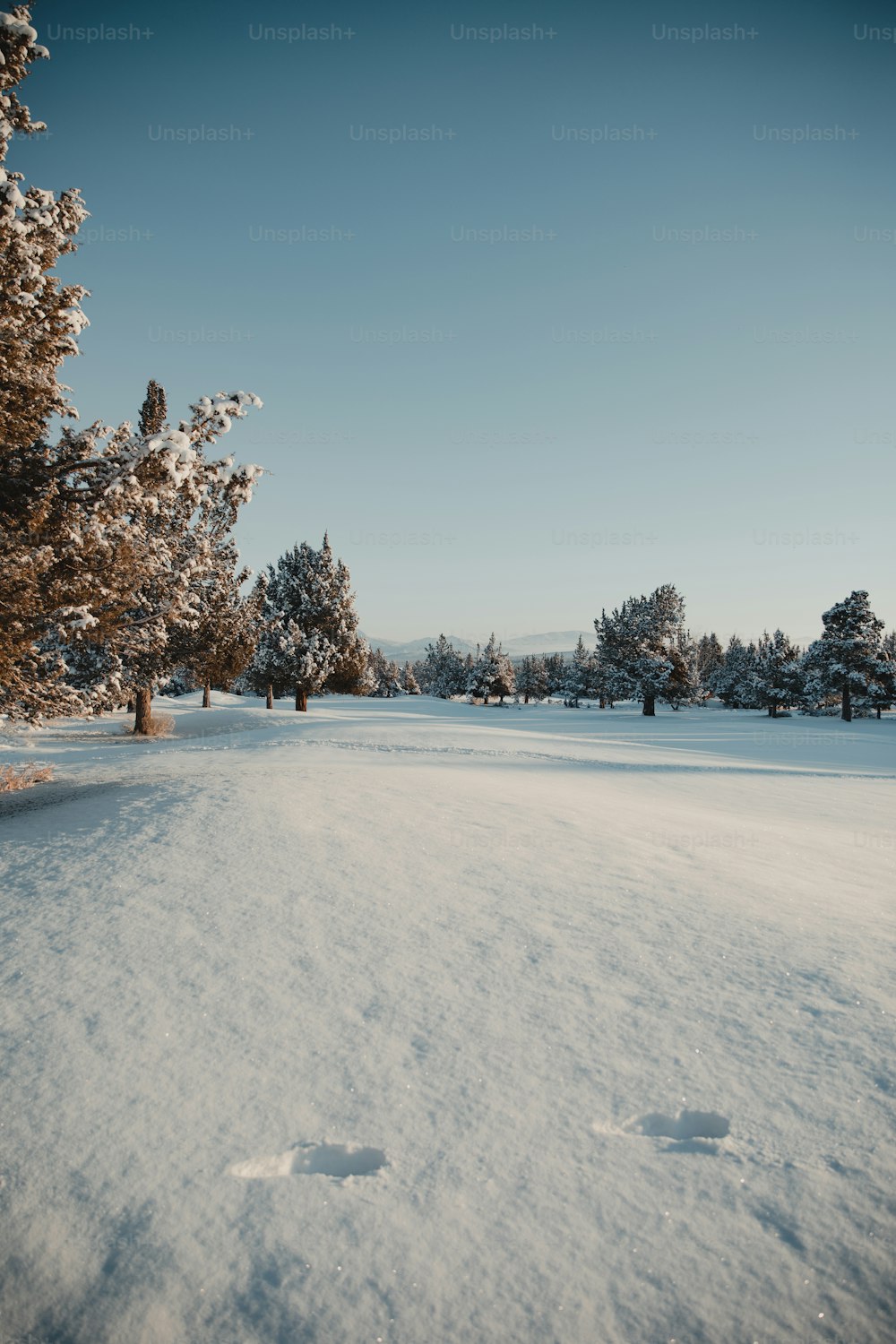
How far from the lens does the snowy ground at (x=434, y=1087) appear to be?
2359 mm

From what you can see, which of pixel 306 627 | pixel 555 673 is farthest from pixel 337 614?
pixel 555 673

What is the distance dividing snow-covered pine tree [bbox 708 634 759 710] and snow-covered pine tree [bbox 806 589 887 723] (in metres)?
19.6

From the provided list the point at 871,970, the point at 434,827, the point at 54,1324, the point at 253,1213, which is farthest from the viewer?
the point at 434,827

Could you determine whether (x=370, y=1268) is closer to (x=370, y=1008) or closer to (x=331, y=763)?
(x=370, y=1008)

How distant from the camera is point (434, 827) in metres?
6.54

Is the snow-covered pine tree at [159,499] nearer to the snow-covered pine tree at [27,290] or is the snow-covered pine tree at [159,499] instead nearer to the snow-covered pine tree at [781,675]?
the snow-covered pine tree at [27,290]

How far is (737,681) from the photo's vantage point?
77.6 m

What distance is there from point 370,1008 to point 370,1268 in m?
1.39

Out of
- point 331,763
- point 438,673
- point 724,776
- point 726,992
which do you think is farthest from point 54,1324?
point 438,673

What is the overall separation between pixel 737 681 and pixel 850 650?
3994 centimetres

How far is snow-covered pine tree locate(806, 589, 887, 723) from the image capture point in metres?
39.3

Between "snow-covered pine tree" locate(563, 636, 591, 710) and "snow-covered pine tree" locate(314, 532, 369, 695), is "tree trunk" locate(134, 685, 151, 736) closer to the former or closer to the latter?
"snow-covered pine tree" locate(314, 532, 369, 695)

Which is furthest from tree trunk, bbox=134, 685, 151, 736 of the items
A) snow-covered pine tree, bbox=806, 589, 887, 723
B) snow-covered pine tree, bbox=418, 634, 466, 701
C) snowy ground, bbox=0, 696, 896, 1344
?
snow-covered pine tree, bbox=418, 634, 466, 701

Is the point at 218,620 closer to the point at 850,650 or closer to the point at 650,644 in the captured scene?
the point at 650,644
